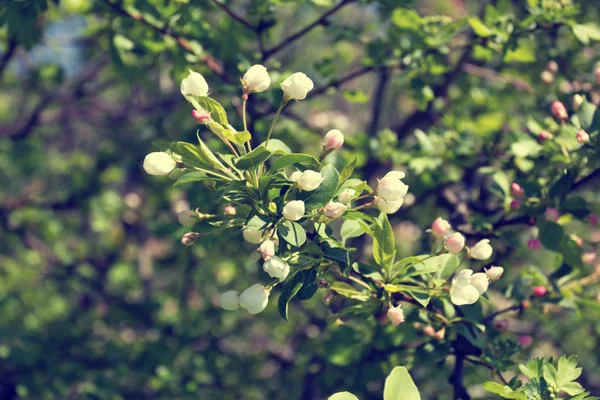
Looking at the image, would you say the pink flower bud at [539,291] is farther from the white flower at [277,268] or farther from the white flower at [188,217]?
the white flower at [188,217]

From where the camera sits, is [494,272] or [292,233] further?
[494,272]

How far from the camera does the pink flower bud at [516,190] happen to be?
1.79 m

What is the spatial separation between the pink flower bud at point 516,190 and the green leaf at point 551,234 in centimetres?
12

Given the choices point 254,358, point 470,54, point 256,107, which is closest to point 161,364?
point 254,358

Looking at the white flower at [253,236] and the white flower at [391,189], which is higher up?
the white flower at [391,189]

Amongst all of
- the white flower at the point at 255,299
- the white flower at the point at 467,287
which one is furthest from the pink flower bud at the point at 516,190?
the white flower at the point at 255,299

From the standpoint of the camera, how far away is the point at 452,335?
5.57ft

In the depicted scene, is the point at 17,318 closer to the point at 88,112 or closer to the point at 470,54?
the point at 88,112

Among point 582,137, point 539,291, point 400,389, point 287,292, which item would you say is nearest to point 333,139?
point 287,292

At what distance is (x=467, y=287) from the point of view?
1.39 m

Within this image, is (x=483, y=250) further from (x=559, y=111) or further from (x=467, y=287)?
(x=559, y=111)

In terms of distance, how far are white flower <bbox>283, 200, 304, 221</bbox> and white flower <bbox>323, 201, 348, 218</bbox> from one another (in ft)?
0.21

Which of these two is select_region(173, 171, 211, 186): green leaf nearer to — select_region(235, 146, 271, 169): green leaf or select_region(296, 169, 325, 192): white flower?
select_region(235, 146, 271, 169): green leaf

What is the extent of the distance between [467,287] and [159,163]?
77cm
